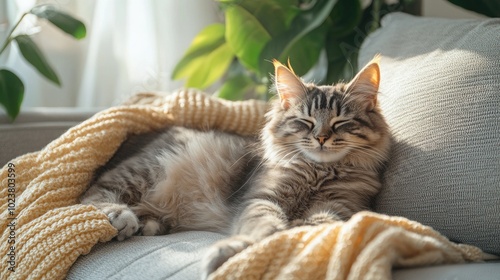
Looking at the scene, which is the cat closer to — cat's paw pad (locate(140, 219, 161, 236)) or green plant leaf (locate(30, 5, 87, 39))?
cat's paw pad (locate(140, 219, 161, 236))

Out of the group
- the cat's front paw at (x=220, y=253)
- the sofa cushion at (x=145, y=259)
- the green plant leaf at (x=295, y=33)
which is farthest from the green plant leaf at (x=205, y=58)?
the cat's front paw at (x=220, y=253)

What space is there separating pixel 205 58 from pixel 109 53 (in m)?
0.48

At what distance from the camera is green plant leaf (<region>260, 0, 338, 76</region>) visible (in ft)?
7.32

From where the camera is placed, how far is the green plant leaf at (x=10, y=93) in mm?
1967

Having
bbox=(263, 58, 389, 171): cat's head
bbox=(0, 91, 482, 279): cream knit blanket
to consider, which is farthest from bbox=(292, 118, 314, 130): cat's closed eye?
bbox=(0, 91, 482, 279): cream knit blanket

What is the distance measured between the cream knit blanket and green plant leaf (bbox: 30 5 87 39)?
32 cm

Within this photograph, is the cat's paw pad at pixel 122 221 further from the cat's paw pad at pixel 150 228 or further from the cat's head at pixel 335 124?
the cat's head at pixel 335 124

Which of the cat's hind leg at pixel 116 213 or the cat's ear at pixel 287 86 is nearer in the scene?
the cat's hind leg at pixel 116 213

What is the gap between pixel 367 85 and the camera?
1.60 metres

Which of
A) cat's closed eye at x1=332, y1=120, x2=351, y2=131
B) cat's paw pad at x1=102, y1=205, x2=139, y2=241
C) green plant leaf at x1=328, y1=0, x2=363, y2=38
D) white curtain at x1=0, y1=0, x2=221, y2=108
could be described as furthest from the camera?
white curtain at x1=0, y1=0, x2=221, y2=108

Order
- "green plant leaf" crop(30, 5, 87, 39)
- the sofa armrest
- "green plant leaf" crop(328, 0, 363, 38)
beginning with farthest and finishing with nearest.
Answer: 1. "green plant leaf" crop(328, 0, 363, 38)
2. "green plant leaf" crop(30, 5, 87, 39)
3. the sofa armrest

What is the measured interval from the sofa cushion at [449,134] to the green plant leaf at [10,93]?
3.95 ft

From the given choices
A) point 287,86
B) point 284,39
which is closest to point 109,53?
point 284,39

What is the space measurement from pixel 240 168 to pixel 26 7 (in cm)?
131
